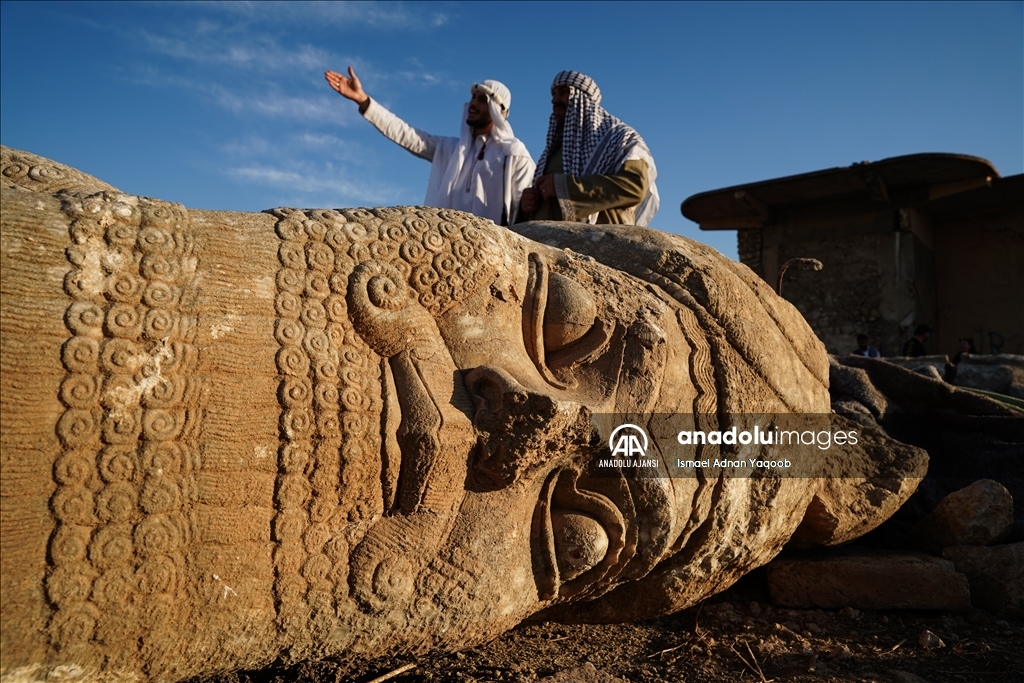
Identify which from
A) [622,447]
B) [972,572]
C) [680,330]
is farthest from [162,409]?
[972,572]

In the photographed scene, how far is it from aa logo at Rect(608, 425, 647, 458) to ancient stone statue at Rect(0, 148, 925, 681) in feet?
0.24

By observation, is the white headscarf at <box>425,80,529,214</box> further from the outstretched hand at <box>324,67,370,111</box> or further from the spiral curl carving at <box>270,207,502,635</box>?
the spiral curl carving at <box>270,207,502,635</box>

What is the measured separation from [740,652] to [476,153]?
290 centimetres

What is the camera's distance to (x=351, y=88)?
4.18 metres

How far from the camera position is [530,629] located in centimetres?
231

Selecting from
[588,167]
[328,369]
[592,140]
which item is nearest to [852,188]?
[592,140]

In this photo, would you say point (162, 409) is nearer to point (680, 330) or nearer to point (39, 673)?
point (39, 673)

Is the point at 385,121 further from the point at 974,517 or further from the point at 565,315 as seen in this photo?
the point at 974,517

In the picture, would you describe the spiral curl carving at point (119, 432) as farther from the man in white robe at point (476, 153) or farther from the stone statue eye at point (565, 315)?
the man in white robe at point (476, 153)

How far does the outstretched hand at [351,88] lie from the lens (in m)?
4.12

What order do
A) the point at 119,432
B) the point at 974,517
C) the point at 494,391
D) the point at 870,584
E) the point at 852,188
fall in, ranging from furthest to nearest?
the point at 852,188
the point at 974,517
the point at 870,584
the point at 494,391
the point at 119,432

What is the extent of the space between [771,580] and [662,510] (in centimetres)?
92

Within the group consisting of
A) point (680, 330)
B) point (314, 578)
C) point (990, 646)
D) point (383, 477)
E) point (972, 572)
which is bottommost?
point (990, 646)

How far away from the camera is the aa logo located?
196 cm
